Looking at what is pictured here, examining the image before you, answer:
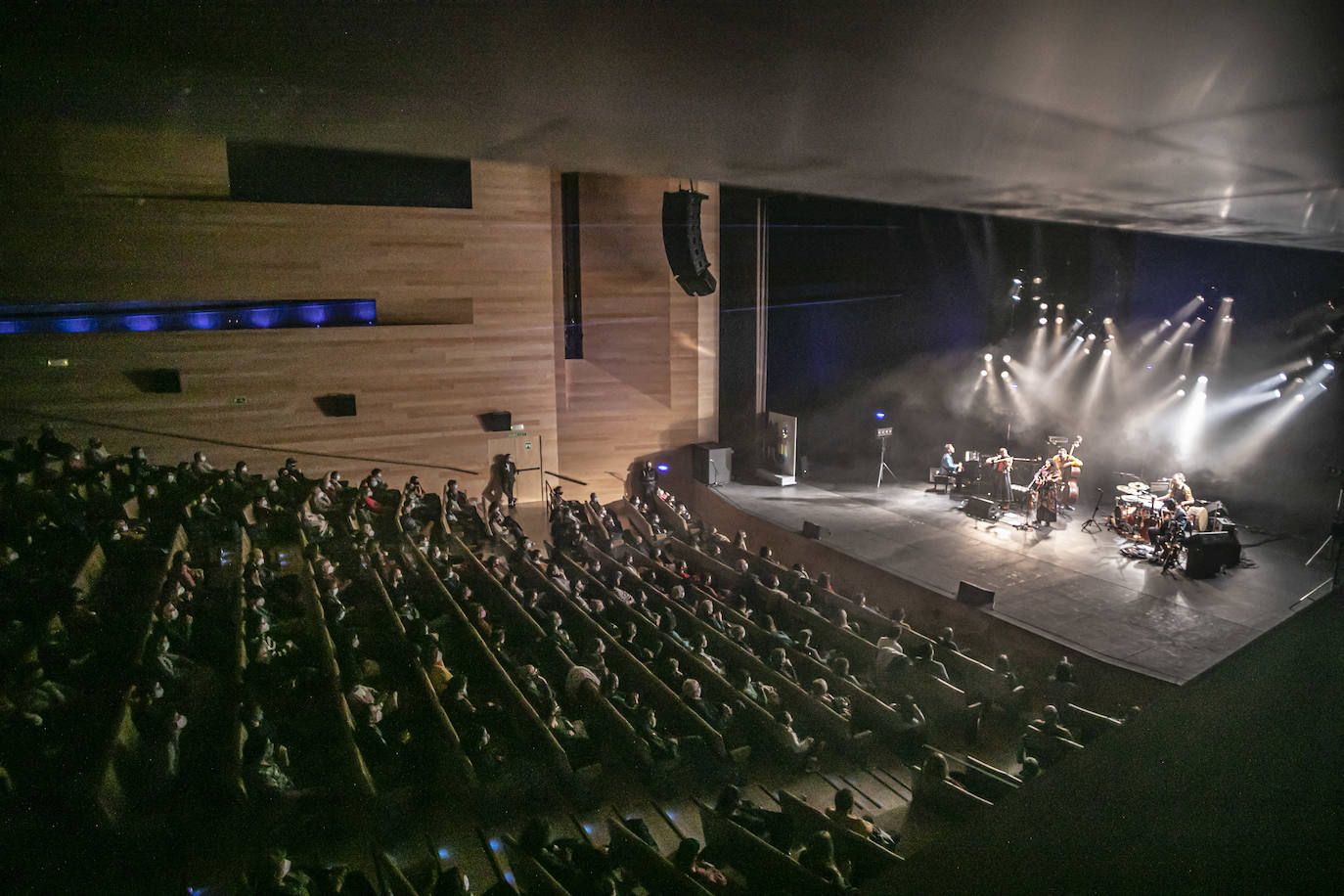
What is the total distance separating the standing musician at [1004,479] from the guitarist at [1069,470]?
54cm

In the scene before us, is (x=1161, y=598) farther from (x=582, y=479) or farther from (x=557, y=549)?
(x=582, y=479)

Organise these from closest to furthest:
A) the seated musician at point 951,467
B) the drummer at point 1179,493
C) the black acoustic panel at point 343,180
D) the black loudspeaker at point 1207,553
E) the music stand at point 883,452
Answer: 1. the black loudspeaker at point 1207,553
2. the drummer at point 1179,493
3. the black acoustic panel at point 343,180
4. the seated musician at point 951,467
5. the music stand at point 883,452

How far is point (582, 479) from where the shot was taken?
11617mm

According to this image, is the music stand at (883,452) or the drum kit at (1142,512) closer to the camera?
the drum kit at (1142,512)

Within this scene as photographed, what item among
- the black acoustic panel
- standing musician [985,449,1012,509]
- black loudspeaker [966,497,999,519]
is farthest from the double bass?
the black acoustic panel

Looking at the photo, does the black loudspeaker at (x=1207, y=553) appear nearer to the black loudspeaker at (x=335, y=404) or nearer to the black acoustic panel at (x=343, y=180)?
the black acoustic panel at (x=343, y=180)

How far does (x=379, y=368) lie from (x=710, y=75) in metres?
9.63

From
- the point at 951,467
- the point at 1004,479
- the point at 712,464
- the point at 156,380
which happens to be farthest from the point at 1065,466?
the point at 156,380

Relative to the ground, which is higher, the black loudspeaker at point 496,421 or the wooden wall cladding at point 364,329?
the wooden wall cladding at point 364,329

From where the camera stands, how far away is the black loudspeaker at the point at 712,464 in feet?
37.1

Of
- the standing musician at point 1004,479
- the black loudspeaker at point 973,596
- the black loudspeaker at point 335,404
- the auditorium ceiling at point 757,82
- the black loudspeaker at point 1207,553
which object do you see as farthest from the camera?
the black loudspeaker at point 335,404

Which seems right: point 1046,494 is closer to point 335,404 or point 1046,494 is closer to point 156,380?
point 335,404

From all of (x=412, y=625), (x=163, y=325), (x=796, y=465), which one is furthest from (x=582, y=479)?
(x=412, y=625)

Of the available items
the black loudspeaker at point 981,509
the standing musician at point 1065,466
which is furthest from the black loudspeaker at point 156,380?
the standing musician at point 1065,466
